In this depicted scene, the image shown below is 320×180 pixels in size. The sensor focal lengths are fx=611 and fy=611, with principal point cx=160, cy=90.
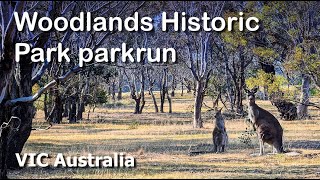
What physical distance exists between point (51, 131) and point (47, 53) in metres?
16.8

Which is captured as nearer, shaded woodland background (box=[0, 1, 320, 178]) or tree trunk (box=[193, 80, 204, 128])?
shaded woodland background (box=[0, 1, 320, 178])

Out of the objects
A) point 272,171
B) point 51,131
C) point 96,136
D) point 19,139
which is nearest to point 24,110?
point 19,139

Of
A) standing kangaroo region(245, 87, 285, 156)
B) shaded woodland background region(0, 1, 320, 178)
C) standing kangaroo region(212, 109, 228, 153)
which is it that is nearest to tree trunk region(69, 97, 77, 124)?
shaded woodland background region(0, 1, 320, 178)

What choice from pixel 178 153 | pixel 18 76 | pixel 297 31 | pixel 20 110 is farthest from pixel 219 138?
pixel 18 76

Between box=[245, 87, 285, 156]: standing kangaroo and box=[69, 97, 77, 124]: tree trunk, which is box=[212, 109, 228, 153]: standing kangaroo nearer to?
box=[245, 87, 285, 156]: standing kangaroo

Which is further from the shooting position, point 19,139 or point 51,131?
point 51,131

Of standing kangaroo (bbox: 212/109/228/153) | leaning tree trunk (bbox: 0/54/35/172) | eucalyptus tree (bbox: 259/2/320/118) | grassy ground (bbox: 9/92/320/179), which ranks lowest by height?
grassy ground (bbox: 9/92/320/179)

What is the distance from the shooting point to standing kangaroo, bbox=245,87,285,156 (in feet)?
58.1

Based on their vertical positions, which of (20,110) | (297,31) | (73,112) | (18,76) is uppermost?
(297,31)

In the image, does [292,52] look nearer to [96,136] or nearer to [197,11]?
[197,11]

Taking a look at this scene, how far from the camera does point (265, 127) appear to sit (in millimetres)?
17812

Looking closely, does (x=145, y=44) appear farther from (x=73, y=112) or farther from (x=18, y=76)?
(x=18, y=76)

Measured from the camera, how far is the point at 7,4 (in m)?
12.0

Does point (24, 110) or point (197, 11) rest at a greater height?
point (197, 11)
